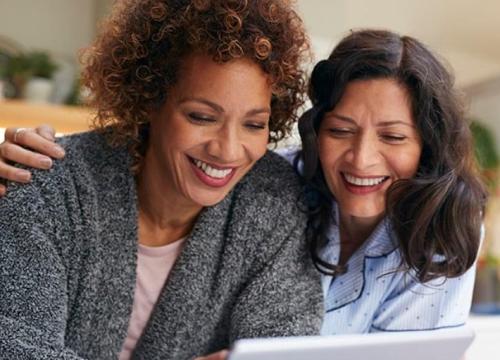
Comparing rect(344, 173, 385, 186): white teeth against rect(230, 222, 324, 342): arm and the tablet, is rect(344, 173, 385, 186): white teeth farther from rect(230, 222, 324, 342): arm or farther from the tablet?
the tablet

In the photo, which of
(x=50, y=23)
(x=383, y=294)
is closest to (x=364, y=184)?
(x=383, y=294)

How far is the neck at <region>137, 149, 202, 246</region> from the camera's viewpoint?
1.22 m

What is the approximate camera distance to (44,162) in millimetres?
1095


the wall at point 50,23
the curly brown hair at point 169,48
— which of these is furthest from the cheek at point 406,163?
the wall at point 50,23

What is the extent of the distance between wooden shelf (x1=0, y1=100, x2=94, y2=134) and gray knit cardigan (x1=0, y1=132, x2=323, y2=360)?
68.5 inches

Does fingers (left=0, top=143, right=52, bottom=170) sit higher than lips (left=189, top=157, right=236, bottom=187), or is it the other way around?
lips (left=189, top=157, right=236, bottom=187)

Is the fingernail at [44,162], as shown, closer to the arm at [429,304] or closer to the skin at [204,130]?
the skin at [204,130]

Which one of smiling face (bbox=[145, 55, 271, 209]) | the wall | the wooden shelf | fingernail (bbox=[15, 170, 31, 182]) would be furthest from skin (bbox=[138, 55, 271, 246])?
the wall

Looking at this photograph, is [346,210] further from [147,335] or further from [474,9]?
[474,9]

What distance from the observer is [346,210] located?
1265mm

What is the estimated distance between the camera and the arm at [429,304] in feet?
4.18

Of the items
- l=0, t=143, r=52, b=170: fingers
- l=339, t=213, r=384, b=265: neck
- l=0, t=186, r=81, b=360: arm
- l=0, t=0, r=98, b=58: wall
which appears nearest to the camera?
l=0, t=186, r=81, b=360: arm

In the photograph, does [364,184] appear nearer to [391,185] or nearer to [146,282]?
[391,185]

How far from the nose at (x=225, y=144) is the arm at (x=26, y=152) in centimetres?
25
